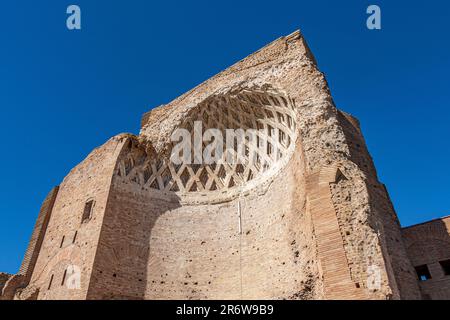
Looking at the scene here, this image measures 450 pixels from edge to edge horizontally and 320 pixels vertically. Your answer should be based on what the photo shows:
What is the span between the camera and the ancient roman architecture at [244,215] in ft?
23.1

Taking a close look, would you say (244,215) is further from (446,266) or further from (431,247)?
(446,266)

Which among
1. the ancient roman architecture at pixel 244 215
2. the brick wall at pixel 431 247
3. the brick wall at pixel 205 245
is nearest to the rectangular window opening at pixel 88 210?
the ancient roman architecture at pixel 244 215

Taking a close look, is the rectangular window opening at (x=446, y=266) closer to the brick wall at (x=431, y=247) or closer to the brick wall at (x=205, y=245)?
the brick wall at (x=431, y=247)

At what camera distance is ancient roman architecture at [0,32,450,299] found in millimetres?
7051

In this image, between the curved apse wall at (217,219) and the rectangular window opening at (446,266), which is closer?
the rectangular window opening at (446,266)

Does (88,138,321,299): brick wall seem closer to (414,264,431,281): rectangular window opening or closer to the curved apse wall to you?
the curved apse wall

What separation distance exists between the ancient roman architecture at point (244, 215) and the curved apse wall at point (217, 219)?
38 mm

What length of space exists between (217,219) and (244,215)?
3.24 ft

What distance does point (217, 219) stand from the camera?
38.6 ft
